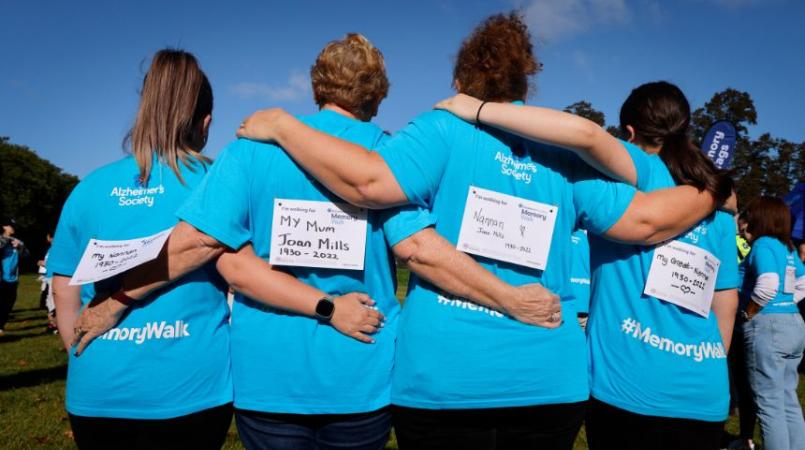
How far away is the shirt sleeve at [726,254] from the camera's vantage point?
7.11ft

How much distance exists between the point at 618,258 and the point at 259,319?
52.8 inches

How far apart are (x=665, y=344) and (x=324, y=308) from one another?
49.7 inches

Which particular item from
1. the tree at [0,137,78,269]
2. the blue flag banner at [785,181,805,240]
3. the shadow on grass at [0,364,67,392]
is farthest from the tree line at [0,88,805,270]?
the shadow on grass at [0,364,67,392]

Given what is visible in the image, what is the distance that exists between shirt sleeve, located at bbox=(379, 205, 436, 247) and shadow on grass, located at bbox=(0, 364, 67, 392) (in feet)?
22.0

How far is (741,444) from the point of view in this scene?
17.0 feet

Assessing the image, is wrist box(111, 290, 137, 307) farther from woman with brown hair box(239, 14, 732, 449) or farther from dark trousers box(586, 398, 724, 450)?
dark trousers box(586, 398, 724, 450)

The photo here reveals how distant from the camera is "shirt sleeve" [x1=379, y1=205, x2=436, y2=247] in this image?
1.75m

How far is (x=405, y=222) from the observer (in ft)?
5.78

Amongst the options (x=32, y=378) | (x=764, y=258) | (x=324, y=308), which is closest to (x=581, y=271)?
(x=324, y=308)

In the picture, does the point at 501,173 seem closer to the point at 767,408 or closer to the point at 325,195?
the point at 325,195

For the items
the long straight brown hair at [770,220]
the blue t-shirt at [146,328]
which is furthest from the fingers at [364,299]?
the long straight brown hair at [770,220]

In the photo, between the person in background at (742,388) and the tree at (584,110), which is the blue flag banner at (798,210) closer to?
the person in background at (742,388)

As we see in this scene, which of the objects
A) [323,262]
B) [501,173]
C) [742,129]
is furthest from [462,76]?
[742,129]

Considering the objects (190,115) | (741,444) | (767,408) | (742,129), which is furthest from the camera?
(742,129)
